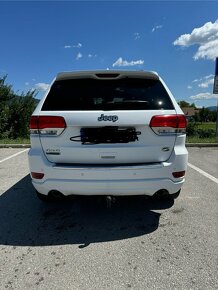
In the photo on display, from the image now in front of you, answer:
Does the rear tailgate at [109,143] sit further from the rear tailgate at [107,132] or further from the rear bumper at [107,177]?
the rear bumper at [107,177]

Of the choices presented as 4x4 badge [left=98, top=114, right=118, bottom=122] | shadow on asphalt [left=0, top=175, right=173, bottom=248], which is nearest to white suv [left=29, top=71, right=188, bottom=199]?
4x4 badge [left=98, top=114, right=118, bottom=122]

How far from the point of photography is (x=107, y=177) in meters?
3.17

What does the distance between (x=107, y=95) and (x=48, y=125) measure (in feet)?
2.57

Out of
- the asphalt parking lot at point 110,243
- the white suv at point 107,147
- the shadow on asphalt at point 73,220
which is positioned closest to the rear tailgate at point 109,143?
the white suv at point 107,147

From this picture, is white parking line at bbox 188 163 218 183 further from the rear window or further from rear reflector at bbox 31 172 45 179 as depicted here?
rear reflector at bbox 31 172 45 179

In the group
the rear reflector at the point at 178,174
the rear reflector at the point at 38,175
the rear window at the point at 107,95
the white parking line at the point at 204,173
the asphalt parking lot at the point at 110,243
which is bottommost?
the white parking line at the point at 204,173

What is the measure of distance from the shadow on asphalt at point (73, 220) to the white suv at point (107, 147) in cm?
49

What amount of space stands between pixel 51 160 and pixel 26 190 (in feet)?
6.41

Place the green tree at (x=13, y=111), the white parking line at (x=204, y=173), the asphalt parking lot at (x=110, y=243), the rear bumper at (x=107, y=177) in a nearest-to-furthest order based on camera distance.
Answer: the asphalt parking lot at (x=110, y=243) → the rear bumper at (x=107, y=177) → the white parking line at (x=204, y=173) → the green tree at (x=13, y=111)

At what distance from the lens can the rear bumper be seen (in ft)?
10.4

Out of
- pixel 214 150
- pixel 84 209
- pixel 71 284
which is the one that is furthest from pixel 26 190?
pixel 214 150

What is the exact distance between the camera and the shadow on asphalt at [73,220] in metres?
3.27

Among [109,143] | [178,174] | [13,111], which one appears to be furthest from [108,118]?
Answer: [13,111]

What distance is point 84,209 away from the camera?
4.08 meters
